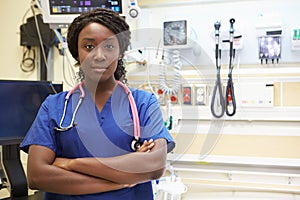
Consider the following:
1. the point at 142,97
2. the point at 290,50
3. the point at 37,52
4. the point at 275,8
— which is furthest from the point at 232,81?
the point at 37,52

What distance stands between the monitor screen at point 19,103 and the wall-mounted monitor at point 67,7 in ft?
1.28

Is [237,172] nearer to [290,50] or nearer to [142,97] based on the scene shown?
[290,50]

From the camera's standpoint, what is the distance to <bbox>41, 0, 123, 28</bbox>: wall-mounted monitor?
5.34 ft

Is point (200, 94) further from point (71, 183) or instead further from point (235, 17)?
point (71, 183)

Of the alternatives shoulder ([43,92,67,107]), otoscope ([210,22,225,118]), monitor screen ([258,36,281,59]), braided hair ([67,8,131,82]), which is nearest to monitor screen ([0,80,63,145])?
shoulder ([43,92,67,107])

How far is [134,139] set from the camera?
1.09 m

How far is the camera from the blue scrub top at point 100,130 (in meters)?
1.08

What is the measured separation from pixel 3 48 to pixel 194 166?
5.54 feet

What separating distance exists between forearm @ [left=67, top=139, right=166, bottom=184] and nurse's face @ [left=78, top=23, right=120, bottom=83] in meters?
0.30

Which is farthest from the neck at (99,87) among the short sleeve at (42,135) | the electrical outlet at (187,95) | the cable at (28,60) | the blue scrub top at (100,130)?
the cable at (28,60)

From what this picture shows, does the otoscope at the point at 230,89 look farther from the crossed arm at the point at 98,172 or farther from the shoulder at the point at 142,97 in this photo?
the crossed arm at the point at 98,172

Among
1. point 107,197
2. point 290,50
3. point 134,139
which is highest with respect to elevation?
point 290,50

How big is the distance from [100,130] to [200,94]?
1.09 metres

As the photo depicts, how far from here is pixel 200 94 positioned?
2057 millimetres
